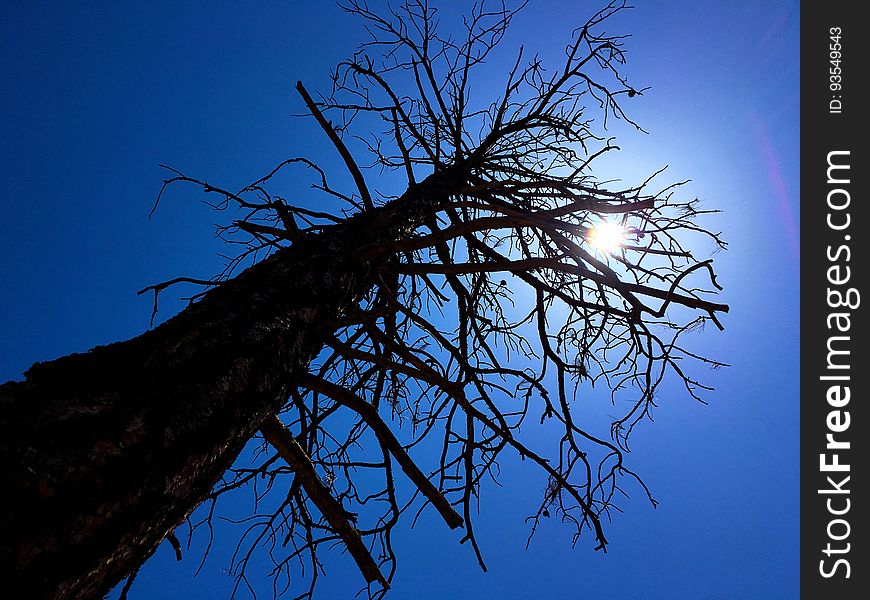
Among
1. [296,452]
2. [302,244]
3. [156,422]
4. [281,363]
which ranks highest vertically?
[302,244]

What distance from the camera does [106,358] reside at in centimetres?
110

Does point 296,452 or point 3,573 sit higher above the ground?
point 296,452

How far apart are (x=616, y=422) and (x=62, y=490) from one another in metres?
2.59

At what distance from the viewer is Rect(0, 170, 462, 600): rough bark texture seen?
0.76 metres

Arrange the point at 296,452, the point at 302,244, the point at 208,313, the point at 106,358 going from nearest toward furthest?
the point at 106,358
the point at 208,313
the point at 296,452
the point at 302,244

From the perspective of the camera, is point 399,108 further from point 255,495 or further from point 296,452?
point 255,495

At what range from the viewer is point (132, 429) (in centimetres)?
95

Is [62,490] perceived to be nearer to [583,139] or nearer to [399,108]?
[399,108]

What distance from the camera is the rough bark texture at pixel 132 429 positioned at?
2.51 feet

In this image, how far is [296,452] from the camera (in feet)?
5.90

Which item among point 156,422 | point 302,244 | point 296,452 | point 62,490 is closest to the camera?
point 62,490

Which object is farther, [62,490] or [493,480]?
[493,480]

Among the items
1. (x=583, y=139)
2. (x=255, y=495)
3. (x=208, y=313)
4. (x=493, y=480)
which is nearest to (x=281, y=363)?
(x=208, y=313)

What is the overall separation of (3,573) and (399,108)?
2.77 meters
